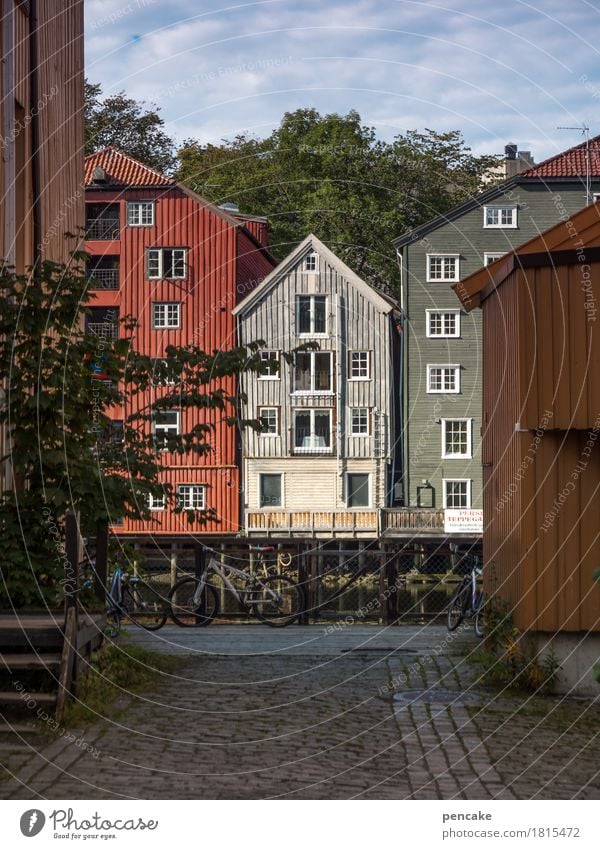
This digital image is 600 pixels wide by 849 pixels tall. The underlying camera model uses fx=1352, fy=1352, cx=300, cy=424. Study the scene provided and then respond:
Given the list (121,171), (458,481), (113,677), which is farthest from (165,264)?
(113,677)

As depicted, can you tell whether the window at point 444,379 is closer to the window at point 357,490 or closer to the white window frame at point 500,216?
the window at point 357,490

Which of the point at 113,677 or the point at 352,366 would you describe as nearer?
the point at 113,677

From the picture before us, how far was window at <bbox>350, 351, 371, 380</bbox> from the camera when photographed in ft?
165

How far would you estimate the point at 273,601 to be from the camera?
68.3ft

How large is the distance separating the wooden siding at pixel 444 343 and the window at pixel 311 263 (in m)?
3.96

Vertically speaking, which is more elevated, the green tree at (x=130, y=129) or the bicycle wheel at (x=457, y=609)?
the green tree at (x=130, y=129)

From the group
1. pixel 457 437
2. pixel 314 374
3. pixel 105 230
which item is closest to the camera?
pixel 105 230

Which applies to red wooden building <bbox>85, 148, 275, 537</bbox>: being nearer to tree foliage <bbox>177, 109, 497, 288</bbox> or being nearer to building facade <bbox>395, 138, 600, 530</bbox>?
tree foliage <bbox>177, 109, 497, 288</bbox>

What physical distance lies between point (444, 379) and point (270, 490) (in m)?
8.21

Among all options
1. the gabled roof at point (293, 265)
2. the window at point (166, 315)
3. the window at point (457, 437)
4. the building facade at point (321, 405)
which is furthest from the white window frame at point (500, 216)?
the window at point (166, 315)

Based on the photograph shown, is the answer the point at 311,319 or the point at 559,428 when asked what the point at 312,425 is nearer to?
the point at 311,319

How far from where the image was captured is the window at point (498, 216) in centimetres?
5072

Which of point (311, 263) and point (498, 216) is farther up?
point (498, 216)
